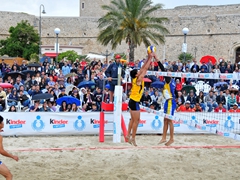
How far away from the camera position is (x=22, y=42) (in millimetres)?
46781

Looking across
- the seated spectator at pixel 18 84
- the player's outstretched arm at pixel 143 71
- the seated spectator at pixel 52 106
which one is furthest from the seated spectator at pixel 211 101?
the seated spectator at pixel 18 84

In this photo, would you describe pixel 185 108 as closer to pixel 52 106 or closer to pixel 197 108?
pixel 197 108

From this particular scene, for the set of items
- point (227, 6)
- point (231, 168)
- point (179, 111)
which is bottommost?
point (231, 168)

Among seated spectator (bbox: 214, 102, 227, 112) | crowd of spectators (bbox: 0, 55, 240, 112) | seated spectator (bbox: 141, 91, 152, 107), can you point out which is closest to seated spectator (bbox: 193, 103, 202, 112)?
crowd of spectators (bbox: 0, 55, 240, 112)

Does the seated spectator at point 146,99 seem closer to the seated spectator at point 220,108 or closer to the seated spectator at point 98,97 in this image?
the seated spectator at point 98,97

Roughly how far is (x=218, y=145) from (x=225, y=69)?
8417 mm

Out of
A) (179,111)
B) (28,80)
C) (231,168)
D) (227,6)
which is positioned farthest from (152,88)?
(227,6)

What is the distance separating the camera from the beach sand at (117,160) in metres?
8.51

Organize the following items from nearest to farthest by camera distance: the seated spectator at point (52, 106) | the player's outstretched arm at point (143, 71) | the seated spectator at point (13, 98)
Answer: the player's outstretched arm at point (143, 71)
the seated spectator at point (52, 106)
the seated spectator at point (13, 98)

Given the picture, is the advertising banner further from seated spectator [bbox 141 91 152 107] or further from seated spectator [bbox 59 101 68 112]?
seated spectator [bbox 141 91 152 107]

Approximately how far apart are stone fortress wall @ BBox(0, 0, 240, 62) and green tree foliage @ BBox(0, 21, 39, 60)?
12.8ft

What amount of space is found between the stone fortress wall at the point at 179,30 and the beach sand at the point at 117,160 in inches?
1296

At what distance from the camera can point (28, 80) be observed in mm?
16344

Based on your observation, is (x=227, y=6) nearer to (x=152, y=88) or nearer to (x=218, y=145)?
(x=152, y=88)
